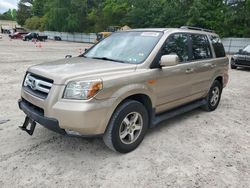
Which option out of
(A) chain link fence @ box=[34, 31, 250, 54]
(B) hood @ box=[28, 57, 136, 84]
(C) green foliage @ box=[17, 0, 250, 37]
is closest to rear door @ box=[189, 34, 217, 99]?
(B) hood @ box=[28, 57, 136, 84]

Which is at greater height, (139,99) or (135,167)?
(139,99)

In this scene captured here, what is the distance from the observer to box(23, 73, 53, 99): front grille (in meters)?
3.37

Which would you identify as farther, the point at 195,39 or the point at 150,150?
the point at 195,39

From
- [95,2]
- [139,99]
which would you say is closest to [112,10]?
[95,2]

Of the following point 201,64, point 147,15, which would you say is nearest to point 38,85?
point 201,64

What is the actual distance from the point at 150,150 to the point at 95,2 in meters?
56.5

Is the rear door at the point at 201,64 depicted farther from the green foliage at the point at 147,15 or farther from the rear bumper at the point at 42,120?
the green foliage at the point at 147,15

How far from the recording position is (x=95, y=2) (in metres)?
56.2

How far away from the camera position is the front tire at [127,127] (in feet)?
11.5

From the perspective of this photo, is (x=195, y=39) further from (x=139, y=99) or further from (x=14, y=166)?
(x=14, y=166)

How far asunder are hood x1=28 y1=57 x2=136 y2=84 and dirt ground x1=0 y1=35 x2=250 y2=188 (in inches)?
44.4

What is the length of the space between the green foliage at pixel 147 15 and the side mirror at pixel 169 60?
28198mm

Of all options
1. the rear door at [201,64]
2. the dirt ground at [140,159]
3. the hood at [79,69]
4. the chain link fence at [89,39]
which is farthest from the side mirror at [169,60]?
the chain link fence at [89,39]

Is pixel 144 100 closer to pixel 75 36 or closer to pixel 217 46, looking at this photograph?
pixel 217 46
